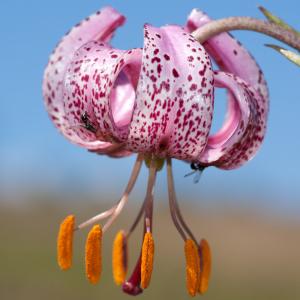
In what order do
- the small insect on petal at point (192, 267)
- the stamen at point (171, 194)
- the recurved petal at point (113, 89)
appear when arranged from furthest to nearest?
the stamen at point (171, 194) → the small insect on petal at point (192, 267) → the recurved petal at point (113, 89)

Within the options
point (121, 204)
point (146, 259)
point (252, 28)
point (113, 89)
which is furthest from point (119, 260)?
point (252, 28)

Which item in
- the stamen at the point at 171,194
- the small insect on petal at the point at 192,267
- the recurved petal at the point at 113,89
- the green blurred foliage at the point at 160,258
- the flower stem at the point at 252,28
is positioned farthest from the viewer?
the green blurred foliage at the point at 160,258

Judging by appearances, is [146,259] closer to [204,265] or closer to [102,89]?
[204,265]

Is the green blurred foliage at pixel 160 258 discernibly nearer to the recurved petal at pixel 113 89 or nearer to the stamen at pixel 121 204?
the stamen at pixel 121 204

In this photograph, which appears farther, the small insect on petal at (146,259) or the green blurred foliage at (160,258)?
the green blurred foliage at (160,258)

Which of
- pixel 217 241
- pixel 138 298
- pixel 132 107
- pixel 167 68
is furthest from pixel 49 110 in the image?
pixel 217 241

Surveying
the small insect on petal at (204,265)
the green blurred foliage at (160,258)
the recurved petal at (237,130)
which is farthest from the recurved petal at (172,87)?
the green blurred foliage at (160,258)

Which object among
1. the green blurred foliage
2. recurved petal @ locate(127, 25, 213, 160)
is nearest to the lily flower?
recurved petal @ locate(127, 25, 213, 160)

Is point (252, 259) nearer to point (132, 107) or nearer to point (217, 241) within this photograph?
point (217, 241)

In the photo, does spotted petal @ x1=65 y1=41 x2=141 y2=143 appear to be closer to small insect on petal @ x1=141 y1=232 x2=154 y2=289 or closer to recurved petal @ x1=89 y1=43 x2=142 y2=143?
recurved petal @ x1=89 y1=43 x2=142 y2=143
